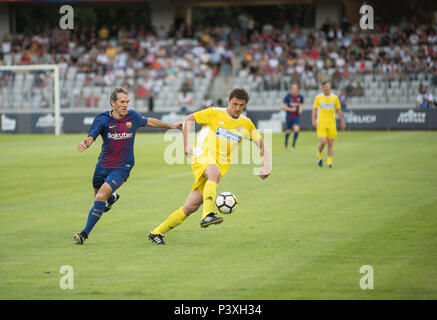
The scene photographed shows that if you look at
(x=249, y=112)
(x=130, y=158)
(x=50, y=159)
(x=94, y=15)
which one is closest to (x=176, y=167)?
(x=50, y=159)

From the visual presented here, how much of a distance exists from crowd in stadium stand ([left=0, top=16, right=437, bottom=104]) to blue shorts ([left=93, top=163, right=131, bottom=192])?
26.8m

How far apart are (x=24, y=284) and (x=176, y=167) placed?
12.3 metres

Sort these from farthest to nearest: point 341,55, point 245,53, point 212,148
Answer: point 245,53, point 341,55, point 212,148

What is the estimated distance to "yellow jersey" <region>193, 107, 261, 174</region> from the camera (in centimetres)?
872

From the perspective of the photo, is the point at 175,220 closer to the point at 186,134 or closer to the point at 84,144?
the point at 186,134

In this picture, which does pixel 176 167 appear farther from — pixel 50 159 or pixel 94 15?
pixel 94 15

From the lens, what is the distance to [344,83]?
34938mm

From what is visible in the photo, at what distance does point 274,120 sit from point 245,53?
840 cm

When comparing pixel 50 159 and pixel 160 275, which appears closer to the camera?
pixel 160 275

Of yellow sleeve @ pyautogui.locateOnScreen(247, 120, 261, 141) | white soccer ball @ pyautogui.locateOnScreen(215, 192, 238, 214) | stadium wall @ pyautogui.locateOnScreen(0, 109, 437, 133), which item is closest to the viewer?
white soccer ball @ pyautogui.locateOnScreen(215, 192, 238, 214)

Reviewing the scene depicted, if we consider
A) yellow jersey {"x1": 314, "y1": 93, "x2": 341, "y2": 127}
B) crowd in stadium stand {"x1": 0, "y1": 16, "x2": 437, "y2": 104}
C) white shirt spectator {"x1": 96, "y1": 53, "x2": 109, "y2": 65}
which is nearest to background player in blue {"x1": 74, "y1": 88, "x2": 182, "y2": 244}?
yellow jersey {"x1": 314, "y1": 93, "x2": 341, "y2": 127}

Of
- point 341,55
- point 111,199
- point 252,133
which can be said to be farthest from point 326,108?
point 341,55

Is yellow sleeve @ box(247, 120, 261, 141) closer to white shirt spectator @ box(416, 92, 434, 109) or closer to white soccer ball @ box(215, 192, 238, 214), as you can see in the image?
white soccer ball @ box(215, 192, 238, 214)

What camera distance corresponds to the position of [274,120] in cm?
3456
